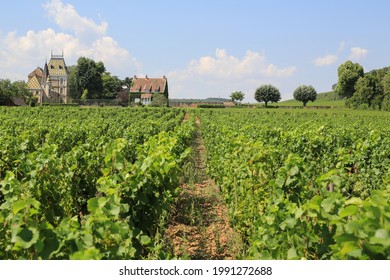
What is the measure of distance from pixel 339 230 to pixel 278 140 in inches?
384

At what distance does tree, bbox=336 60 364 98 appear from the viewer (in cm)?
8331

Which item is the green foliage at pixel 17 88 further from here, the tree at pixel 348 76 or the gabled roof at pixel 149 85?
the tree at pixel 348 76

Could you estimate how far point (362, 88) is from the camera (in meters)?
72.1

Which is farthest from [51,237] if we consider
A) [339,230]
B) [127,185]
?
[339,230]

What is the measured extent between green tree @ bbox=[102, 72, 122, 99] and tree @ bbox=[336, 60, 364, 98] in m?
58.0

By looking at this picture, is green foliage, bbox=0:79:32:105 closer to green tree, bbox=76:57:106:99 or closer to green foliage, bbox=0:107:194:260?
green tree, bbox=76:57:106:99

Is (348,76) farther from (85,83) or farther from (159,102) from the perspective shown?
(85,83)

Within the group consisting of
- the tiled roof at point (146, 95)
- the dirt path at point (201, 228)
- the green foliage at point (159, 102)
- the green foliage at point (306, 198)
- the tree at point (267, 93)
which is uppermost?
the tree at point (267, 93)

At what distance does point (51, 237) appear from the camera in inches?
119

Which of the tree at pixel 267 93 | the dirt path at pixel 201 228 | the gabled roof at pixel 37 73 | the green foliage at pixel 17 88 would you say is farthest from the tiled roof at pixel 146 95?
the dirt path at pixel 201 228

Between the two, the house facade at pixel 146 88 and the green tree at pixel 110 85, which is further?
the green tree at pixel 110 85

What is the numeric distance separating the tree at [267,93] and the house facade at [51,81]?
49.9 m

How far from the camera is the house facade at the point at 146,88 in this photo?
3715 inches
